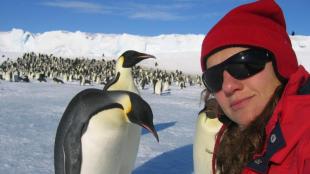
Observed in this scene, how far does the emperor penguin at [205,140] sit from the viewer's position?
3025mm

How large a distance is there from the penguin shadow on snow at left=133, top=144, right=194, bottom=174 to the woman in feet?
8.21

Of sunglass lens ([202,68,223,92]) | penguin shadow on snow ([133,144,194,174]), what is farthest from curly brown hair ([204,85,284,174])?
penguin shadow on snow ([133,144,194,174])

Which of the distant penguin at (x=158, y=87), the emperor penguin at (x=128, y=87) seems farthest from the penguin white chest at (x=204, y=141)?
the distant penguin at (x=158, y=87)

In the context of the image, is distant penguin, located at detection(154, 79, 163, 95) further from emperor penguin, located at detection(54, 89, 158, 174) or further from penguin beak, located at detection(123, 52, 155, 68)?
emperor penguin, located at detection(54, 89, 158, 174)

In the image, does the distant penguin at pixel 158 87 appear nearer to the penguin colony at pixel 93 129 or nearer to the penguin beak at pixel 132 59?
the penguin beak at pixel 132 59

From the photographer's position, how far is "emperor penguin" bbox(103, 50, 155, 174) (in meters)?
3.22

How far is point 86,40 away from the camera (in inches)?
3332

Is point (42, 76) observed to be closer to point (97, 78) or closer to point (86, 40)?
point (97, 78)

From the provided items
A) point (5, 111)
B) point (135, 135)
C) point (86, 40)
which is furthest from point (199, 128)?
point (86, 40)

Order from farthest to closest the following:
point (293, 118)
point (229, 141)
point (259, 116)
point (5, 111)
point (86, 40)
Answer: point (86, 40) < point (5, 111) < point (229, 141) < point (259, 116) < point (293, 118)

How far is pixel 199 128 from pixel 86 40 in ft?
273

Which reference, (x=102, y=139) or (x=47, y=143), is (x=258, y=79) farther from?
(x=47, y=143)

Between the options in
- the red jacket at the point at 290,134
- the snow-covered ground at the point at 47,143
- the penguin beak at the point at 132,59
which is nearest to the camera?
the red jacket at the point at 290,134

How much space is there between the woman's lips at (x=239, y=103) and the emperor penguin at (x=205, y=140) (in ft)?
5.85
